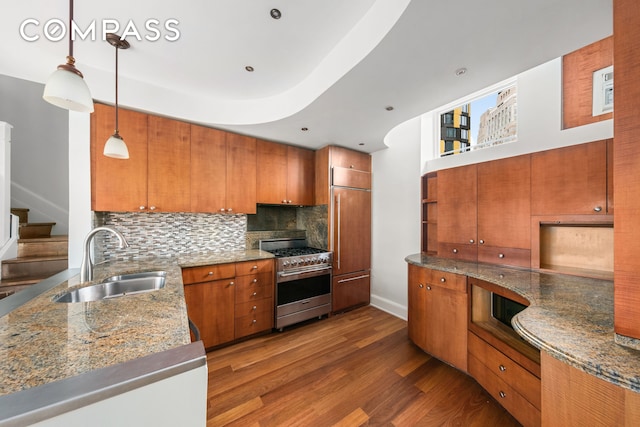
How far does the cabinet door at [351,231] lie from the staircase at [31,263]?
3.26 metres

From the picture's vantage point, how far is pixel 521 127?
211 cm

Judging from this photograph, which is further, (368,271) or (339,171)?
(368,271)

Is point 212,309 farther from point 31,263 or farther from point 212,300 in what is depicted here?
point 31,263

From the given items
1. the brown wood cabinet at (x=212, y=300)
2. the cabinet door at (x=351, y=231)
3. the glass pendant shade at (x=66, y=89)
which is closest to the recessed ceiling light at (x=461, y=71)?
the cabinet door at (x=351, y=231)

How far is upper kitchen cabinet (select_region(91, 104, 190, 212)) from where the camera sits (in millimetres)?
2166

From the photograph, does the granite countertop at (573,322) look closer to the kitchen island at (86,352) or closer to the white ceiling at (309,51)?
the kitchen island at (86,352)

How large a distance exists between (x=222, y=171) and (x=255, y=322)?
182 centimetres

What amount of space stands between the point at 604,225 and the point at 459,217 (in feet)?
3.26

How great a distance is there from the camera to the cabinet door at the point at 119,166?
215cm

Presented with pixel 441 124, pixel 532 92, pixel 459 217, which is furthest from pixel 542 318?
pixel 441 124

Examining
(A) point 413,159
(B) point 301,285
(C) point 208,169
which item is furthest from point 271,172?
(A) point 413,159

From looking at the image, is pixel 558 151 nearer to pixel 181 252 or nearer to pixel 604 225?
pixel 604 225

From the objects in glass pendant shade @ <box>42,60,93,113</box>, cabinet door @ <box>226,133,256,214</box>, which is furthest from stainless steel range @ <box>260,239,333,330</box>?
glass pendant shade @ <box>42,60,93,113</box>

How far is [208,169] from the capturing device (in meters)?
2.68
